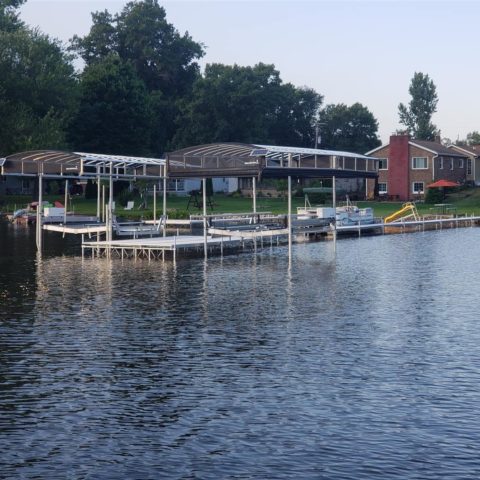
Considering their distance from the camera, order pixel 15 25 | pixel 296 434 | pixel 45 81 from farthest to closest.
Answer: pixel 15 25, pixel 45 81, pixel 296 434

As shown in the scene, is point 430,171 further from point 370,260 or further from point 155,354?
point 155,354

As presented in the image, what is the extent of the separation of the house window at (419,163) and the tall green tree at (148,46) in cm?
4941

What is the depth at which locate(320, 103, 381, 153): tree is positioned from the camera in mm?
154500

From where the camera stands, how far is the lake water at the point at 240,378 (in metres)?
14.1

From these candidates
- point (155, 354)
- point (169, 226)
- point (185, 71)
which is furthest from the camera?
point (185, 71)

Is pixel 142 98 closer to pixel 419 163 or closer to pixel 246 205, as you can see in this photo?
pixel 246 205

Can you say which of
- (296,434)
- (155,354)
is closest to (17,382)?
(155,354)

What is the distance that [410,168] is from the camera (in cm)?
10344

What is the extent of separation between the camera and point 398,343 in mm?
22266

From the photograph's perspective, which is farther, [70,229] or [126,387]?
[70,229]

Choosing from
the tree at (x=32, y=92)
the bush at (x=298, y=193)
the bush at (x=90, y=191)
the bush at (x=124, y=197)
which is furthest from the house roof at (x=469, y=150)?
the tree at (x=32, y=92)

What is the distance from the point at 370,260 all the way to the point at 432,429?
1085 inches

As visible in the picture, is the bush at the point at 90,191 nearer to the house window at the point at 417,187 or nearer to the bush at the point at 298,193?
the bush at the point at 298,193

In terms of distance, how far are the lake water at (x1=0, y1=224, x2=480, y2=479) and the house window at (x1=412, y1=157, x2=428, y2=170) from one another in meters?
69.4
